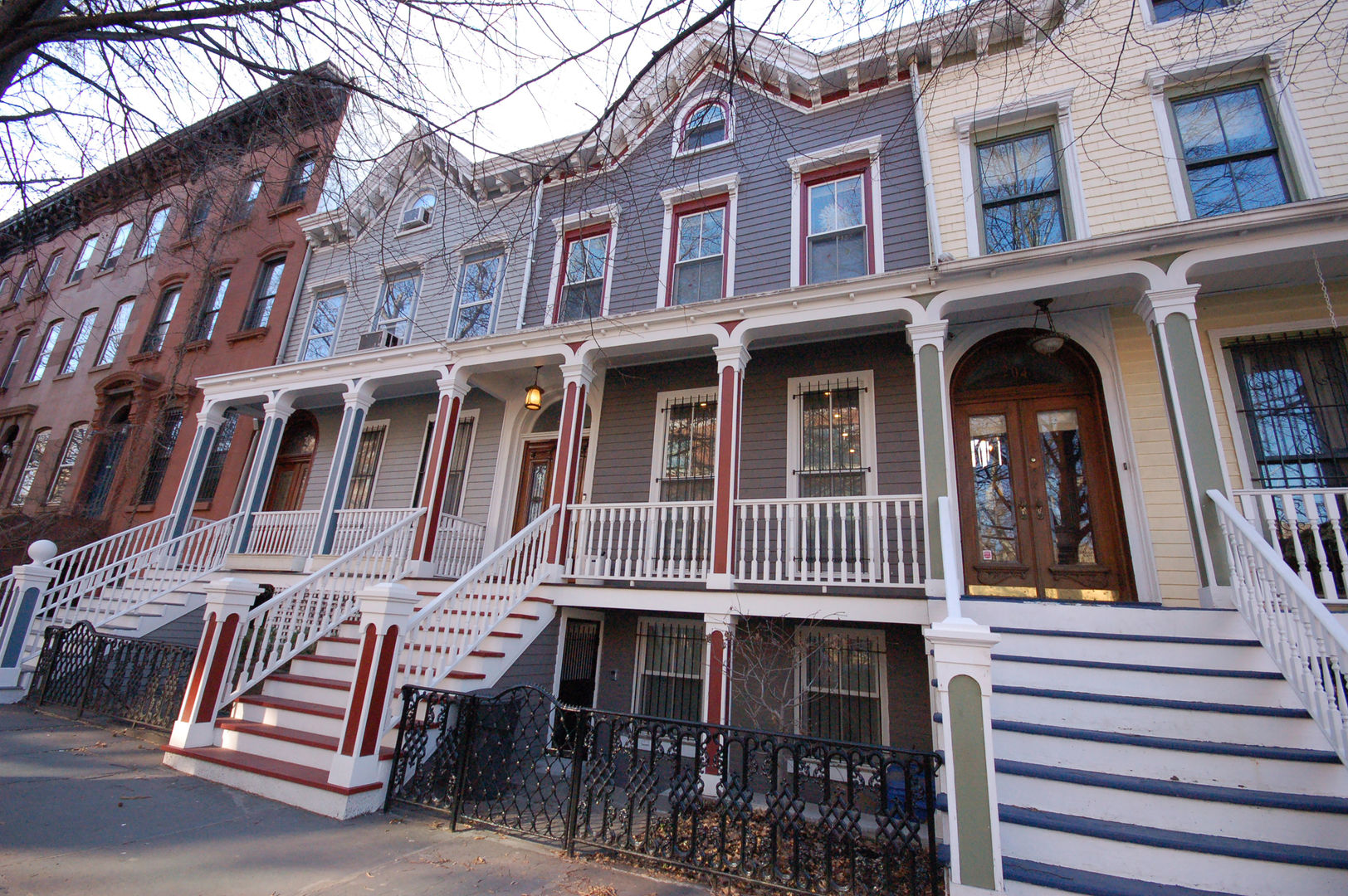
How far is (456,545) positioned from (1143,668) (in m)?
7.71

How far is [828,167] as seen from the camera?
8289 mm

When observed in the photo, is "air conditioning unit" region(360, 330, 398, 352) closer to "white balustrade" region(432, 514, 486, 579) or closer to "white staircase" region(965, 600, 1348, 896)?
"white balustrade" region(432, 514, 486, 579)

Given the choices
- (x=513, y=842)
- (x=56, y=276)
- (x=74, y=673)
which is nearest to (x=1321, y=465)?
(x=513, y=842)

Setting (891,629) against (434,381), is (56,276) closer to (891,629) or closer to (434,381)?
(434,381)

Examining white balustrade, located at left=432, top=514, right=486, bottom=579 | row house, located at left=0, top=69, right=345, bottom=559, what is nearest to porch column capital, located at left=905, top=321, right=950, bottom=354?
white balustrade, located at left=432, top=514, right=486, bottom=579

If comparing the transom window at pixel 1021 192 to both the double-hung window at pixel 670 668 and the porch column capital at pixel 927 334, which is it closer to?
the porch column capital at pixel 927 334

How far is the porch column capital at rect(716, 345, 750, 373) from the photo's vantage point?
22.1 ft

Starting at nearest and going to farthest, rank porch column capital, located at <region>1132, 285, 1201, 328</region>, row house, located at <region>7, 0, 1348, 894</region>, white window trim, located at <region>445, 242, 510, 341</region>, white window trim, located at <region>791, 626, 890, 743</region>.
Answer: row house, located at <region>7, 0, 1348, 894</region>, porch column capital, located at <region>1132, 285, 1201, 328</region>, white window trim, located at <region>791, 626, 890, 743</region>, white window trim, located at <region>445, 242, 510, 341</region>

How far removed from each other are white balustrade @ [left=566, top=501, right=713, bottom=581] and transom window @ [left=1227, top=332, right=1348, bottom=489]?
548cm

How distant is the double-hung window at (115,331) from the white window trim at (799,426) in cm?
1481

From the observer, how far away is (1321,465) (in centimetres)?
560

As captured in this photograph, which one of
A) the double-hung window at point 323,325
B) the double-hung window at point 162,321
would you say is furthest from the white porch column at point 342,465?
the double-hung window at point 162,321

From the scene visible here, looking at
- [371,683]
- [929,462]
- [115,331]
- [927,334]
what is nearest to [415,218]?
[115,331]

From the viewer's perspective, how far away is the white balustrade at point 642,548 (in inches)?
251
